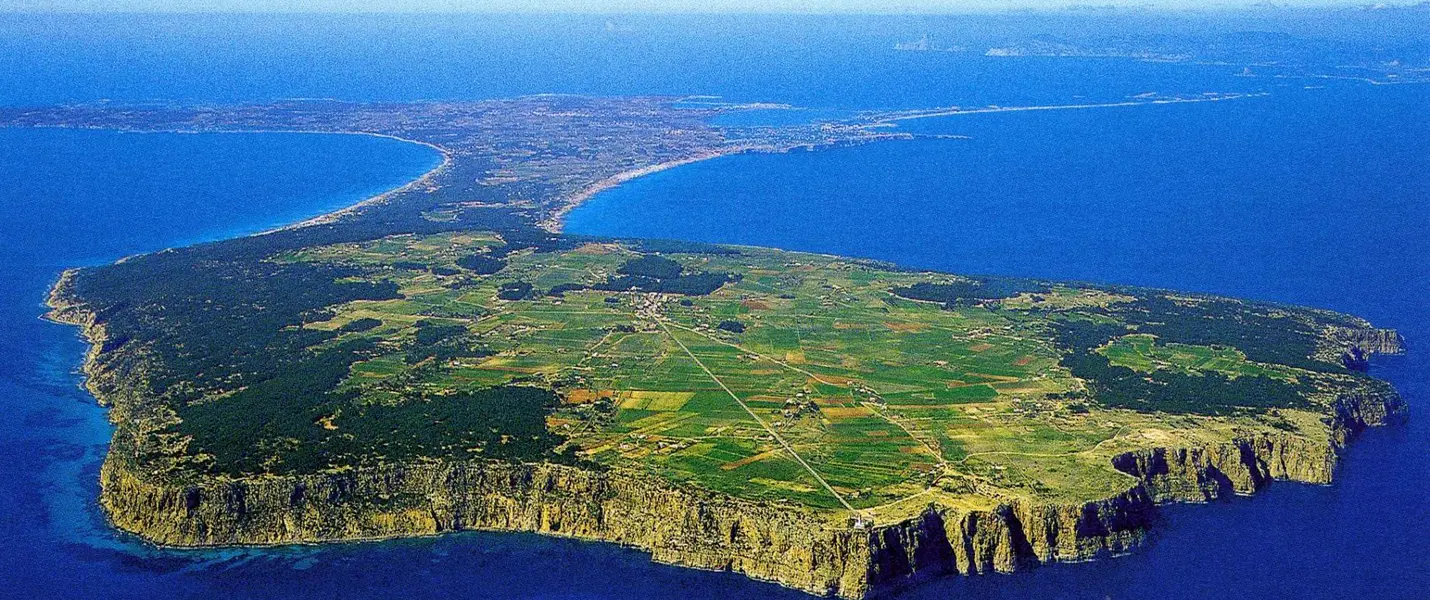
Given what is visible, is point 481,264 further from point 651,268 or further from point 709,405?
point 709,405

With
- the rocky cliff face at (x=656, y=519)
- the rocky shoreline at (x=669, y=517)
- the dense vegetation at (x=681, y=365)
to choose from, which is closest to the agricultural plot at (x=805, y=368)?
the dense vegetation at (x=681, y=365)

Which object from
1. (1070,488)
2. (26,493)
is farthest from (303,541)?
(1070,488)

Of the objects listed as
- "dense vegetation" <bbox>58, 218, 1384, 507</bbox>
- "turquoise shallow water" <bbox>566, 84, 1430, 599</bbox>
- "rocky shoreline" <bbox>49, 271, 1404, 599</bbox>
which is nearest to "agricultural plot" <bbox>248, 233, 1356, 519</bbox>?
"dense vegetation" <bbox>58, 218, 1384, 507</bbox>

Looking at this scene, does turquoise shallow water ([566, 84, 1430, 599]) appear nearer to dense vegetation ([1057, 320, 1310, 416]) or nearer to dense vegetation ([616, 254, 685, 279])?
dense vegetation ([1057, 320, 1310, 416])

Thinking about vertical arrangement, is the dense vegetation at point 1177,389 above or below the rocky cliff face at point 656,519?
above

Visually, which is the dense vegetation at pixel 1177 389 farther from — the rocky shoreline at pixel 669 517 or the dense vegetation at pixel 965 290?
the dense vegetation at pixel 965 290
